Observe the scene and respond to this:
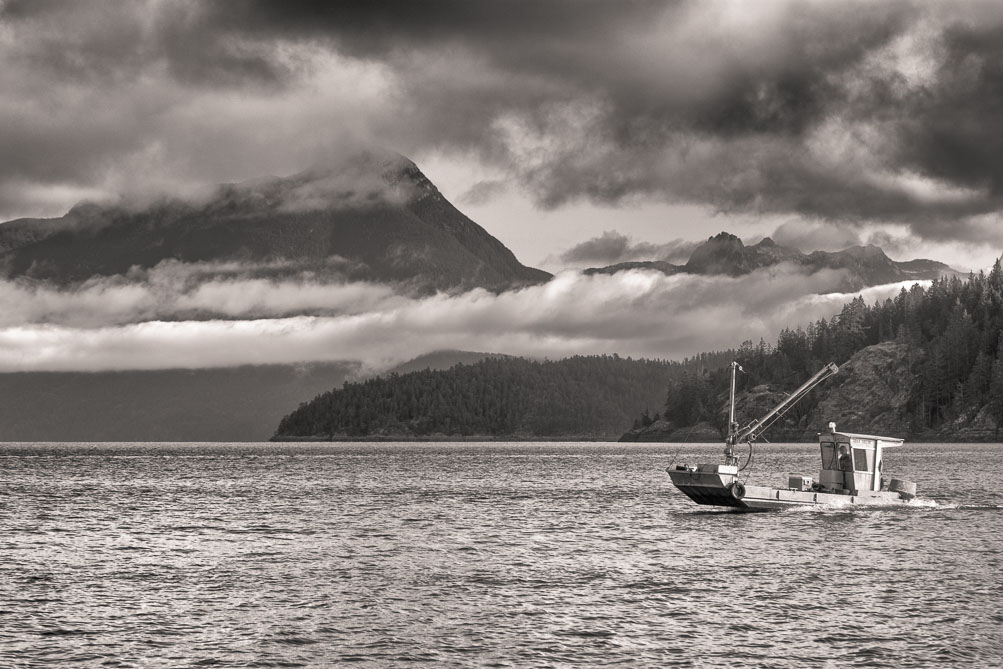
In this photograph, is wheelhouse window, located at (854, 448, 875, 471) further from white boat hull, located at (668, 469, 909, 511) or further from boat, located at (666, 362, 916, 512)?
white boat hull, located at (668, 469, 909, 511)

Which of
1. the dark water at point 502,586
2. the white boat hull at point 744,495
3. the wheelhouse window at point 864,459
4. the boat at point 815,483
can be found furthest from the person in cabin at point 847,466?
the dark water at point 502,586

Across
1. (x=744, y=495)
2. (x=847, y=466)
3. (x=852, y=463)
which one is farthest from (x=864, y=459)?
(x=744, y=495)

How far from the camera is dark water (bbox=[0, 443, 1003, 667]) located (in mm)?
43594

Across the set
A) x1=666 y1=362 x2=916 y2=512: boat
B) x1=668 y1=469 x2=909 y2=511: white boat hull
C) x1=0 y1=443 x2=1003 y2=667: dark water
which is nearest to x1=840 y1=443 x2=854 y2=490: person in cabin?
x1=666 y1=362 x2=916 y2=512: boat

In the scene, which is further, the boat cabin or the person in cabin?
the boat cabin

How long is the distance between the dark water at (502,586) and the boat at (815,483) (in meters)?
1.48

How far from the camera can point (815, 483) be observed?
335 feet

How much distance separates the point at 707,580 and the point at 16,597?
3519 cm

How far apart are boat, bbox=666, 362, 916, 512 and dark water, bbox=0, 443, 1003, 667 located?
4.86ft

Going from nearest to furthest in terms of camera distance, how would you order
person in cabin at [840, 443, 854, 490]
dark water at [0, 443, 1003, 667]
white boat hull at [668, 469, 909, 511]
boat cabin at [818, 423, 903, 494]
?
dark water at [0, 443, 1003, 667] < white boat hull at [668, 469, 909, 511] < person in cabin at [840, 443, 854, 490] < boat cabin at [818, 423, 903, 494]

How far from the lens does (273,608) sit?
52344 mm

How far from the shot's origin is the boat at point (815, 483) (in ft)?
320

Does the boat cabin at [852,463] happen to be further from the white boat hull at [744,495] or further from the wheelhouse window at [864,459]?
the white boat hull at [744,495]

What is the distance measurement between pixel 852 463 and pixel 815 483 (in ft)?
12.2
